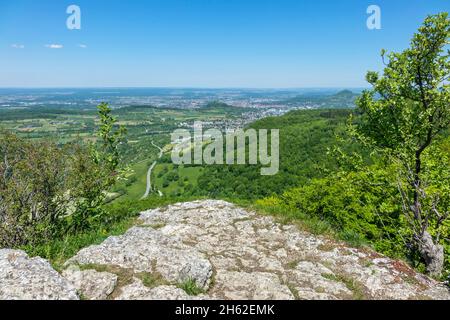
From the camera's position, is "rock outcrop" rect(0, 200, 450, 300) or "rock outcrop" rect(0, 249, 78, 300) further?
"rock outcrop" rect(0, 200, 450, 300)

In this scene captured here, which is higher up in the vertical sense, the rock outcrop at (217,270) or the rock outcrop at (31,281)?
the rock outcrop at (31,281)

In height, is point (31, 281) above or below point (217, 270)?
above

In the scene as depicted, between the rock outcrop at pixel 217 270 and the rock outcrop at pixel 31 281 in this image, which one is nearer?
the rock outcrop at pixel 31 281

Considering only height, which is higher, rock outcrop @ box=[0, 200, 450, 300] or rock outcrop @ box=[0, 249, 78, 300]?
rock outcrop @ box=[0, 249, 78, 300]

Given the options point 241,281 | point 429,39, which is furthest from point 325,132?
point 241,281

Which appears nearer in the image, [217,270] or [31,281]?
[31,281]
